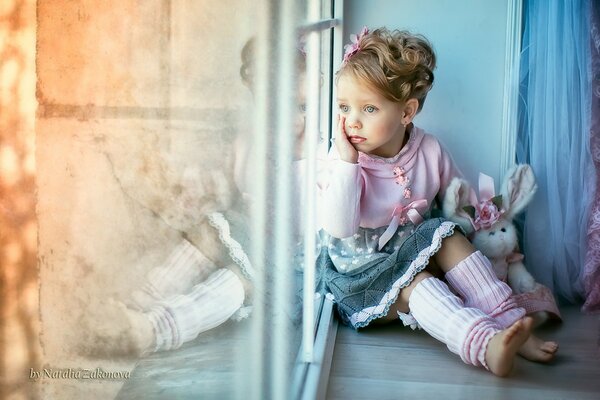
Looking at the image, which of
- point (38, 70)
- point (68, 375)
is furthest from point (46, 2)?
point (68, 375)

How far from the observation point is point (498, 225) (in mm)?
1797

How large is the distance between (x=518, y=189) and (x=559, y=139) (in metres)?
0.17

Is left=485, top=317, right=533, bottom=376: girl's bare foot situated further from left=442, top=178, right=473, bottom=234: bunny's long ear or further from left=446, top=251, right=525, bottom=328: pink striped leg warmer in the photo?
left=442, top=178, right=473, bottom=234: bunny's long ear

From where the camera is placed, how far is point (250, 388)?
660mm

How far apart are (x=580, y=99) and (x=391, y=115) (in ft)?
1.69

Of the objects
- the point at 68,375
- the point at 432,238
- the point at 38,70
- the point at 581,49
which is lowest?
the point at 432,238

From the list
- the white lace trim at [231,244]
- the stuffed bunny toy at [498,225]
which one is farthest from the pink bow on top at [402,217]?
the white lace trim at [231,244]

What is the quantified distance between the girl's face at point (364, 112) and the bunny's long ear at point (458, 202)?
9.1 inches

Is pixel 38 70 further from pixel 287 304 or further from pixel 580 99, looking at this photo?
pixel 580 99

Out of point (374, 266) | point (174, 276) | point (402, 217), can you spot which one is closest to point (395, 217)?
point (402, 217)

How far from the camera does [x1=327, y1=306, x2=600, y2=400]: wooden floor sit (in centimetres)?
128

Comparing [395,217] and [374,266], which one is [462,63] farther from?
[374,266]

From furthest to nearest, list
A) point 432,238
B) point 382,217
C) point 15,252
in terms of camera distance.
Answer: point 382,217, point 432,238, point 15,252

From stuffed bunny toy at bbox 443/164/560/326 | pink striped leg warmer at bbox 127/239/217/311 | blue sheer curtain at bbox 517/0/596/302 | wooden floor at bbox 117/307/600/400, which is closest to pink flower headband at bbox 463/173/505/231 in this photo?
stuffed bunny toy at bbox 443/164/560/326
